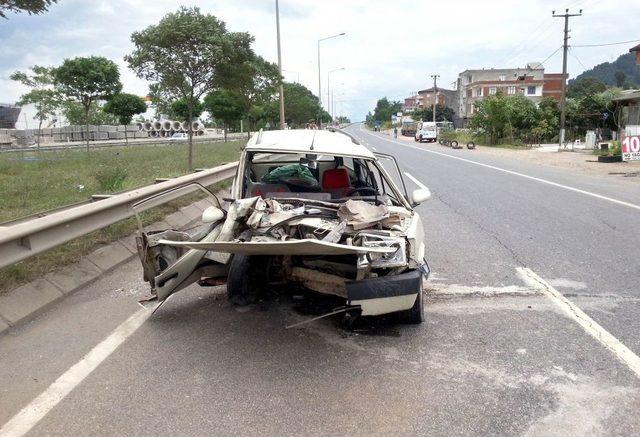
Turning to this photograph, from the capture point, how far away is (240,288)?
4.70 m

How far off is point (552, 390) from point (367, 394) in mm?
1130

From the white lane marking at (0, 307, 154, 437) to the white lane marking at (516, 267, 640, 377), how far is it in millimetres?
3571

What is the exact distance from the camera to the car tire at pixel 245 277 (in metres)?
4.66

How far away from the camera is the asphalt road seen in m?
3.10

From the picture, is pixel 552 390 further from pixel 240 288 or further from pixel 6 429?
pixel 6 429

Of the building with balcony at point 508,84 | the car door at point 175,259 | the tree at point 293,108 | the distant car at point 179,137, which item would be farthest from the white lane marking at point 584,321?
the building with balcony at point 508,84

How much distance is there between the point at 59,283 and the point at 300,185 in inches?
100

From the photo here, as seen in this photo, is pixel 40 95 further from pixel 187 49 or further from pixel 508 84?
pixel 508 84

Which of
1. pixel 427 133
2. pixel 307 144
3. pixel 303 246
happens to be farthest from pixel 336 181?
pixel 427 133

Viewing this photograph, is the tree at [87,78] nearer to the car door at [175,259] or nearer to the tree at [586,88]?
the car door at [175,259]

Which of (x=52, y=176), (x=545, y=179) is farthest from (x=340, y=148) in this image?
(x=545, y=179)

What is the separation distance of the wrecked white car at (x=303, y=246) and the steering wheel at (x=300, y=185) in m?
0.16

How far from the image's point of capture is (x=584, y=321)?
4.56 m

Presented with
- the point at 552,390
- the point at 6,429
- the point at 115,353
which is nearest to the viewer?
the point at 6,429
